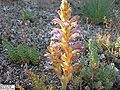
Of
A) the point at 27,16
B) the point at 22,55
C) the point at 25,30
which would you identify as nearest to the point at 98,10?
the point at 27,16

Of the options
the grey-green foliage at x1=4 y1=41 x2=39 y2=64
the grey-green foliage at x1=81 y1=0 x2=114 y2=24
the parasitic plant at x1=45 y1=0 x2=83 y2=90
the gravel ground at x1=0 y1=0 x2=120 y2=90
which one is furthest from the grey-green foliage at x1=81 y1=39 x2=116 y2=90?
the grey-green foliage at x1=81 y1=0 x2=114 y2=24

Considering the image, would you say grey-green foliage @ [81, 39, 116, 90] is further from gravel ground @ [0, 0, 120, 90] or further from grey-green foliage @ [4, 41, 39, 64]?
grey-green foliage @ [4, 41, 39, 64]

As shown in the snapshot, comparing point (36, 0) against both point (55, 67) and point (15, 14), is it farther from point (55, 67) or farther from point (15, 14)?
point (55, 67)

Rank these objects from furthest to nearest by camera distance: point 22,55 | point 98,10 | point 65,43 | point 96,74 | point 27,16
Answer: point 98,10 → point 27,16 → point 22,55 → point 96,74 → point 65,43

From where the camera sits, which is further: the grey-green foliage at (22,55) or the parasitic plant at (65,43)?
the grey-green foliage at (22,55)

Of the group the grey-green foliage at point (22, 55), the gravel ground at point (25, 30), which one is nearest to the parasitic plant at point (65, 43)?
the gravel ground at point (25, 30)

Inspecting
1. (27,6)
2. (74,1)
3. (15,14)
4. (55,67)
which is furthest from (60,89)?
(74,1)

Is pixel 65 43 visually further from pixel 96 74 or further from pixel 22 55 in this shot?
pixel 22 55

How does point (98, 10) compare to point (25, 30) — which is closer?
point (25, 30)

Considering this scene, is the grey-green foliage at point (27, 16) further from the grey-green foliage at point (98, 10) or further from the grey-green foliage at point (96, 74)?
the grey-green foliage at point (96, 74)
